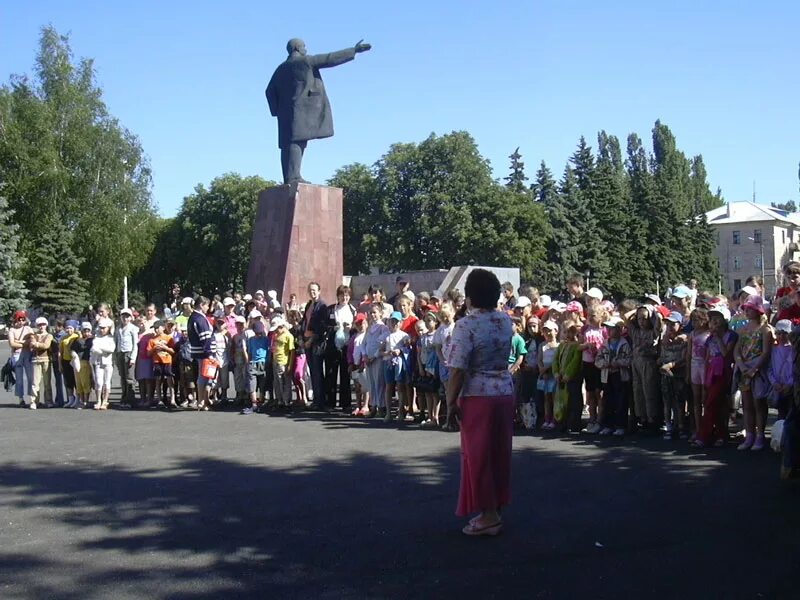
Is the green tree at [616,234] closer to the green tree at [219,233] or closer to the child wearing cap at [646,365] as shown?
the green tree at [219,233]

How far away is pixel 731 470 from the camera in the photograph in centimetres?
836

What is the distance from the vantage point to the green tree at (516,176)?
2351 inches

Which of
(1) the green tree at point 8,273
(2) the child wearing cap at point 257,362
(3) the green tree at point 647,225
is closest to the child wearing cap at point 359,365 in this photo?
(2) the child wearing cap at point 257,362

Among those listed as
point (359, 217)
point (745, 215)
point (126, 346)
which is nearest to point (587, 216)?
point (359, 217)

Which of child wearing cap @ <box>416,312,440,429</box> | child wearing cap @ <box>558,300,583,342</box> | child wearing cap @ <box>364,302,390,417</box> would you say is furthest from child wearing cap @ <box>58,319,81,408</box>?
child wearing cap @ <box>558,300,583,342</box>

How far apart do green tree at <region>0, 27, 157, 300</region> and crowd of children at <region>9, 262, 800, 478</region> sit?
105 feet

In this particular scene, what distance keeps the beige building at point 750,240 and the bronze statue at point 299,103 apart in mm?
91975

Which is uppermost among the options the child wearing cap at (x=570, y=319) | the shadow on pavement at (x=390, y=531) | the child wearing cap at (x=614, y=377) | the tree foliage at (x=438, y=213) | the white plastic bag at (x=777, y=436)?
the tree foliage at (x=438, y=213)

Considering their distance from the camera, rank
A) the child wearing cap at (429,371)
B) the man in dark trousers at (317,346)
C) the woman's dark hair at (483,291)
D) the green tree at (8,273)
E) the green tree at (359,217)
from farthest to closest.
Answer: the green tree at (359,217), the green tree at (8,273), the man in dark trousers at (317,346), the child wearing cap at (429,371), the woman's dark hair at (483,291)

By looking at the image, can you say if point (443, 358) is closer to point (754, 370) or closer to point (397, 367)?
point (397, 367)

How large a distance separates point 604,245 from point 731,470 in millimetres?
49059

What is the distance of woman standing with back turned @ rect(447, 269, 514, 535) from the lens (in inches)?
243

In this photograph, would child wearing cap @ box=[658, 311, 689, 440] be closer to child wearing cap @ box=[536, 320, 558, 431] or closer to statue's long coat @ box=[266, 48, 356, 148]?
child wearing cap @ box=[536, 320, 558, 431]

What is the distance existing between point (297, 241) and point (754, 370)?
1213cm
